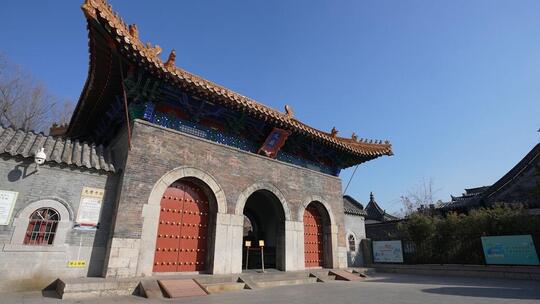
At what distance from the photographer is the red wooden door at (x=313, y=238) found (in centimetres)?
1098

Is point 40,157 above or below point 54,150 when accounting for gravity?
below

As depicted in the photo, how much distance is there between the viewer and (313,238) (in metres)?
11.4

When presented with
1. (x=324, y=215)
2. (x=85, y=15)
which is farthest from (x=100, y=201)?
(x=324, y=215)

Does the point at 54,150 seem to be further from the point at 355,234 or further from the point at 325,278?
the point at 355,234

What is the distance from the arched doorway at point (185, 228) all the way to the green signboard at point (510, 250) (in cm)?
996

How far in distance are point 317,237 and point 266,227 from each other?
2.22 m

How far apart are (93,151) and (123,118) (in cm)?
123

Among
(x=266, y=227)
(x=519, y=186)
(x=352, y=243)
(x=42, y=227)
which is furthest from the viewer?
(x=519, y=186)

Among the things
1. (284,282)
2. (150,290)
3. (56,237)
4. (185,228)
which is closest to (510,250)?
(284,282)

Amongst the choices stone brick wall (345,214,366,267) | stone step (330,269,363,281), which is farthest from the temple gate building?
stone brick wall (345,214,366,267)

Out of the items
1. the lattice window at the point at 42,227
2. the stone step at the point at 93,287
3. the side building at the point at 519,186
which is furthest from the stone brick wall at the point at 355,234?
the lattice window at the point at 42,227

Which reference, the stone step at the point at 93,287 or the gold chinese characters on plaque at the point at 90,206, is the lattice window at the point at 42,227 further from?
the stone step at the point at 93,287

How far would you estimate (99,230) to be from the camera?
22.7 feet

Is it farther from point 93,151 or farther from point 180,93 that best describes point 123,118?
point 180,93
